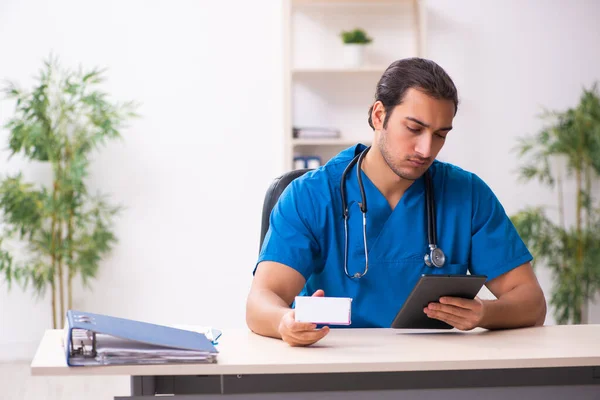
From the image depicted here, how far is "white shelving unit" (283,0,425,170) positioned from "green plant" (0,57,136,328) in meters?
0.92

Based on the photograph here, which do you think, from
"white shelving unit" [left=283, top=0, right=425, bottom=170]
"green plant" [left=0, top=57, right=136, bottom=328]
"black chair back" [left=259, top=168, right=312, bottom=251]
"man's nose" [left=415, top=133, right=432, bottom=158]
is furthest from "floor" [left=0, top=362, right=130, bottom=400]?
"man's nose" [left=415, top=133, right=432, bottom=158]

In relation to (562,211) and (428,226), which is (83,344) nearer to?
(428,226)

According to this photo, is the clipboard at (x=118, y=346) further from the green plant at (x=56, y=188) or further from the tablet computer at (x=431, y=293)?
the green plant at (x=56, y=188)

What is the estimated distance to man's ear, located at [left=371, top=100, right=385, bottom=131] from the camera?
1916 mm

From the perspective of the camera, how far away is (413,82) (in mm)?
1823

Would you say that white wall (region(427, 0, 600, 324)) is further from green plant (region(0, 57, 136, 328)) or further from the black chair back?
the black chair back

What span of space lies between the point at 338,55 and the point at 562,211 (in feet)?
4.86

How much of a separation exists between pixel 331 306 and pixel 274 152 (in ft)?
9.23

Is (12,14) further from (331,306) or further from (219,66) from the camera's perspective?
(331,306)

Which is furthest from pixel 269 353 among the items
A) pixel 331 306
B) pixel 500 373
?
pixel 500 373

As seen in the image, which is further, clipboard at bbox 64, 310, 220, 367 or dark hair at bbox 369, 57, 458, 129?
dark hair at bbox 369, 57, 458, 129

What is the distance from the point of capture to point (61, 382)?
361 centimetres

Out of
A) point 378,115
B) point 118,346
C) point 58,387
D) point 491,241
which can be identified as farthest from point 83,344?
point 58,387

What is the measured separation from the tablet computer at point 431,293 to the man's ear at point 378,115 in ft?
1.65
